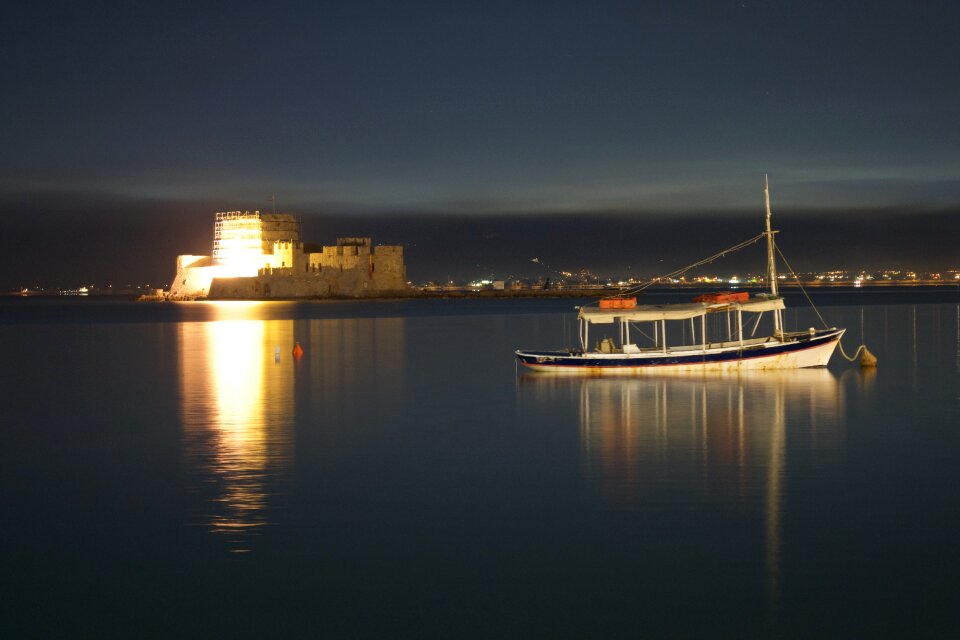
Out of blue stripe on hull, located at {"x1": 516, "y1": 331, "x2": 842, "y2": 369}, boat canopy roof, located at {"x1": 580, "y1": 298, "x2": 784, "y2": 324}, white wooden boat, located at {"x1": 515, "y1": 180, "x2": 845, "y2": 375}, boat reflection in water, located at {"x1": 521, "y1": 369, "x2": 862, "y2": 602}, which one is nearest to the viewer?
boat reflection in water, located at {"x1": 521, "y1": 369, "x2": 862, "y2": 602}

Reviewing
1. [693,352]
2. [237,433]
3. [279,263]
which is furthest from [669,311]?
[279,263]

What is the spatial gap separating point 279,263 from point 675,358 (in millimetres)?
83370

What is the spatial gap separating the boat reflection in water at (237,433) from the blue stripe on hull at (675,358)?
6.60 meters

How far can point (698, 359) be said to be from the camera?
79.2ft

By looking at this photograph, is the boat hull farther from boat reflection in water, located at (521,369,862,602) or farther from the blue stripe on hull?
boat reflection in water, located at (521,369,862,602)

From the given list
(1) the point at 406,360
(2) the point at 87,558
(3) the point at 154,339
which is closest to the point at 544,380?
(1) the point at 406,360

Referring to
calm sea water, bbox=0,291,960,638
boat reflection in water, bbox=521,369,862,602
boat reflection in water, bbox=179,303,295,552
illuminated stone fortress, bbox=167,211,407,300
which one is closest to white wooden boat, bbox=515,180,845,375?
boat reflection in water, bbox=521,369,862,602

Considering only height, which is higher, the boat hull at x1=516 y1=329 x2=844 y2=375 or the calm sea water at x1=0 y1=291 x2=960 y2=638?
the boat hull at x1=516 y1=329 x2=844 y2=375

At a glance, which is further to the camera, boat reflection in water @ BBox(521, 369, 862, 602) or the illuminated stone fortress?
the illuminated stone fortress

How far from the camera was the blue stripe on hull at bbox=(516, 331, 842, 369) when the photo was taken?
79.0ft

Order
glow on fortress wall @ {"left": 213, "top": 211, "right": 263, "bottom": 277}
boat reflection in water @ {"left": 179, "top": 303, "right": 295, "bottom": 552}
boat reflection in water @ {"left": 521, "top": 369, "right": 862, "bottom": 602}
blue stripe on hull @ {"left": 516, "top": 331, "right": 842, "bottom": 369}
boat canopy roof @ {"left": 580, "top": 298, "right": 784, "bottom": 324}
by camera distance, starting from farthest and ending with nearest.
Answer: glow on fortress wall @ {"left": 213, "top": 211, "right": 263, "bottom": 277}
boat canopy roof @ {"left": 580, "top": 298, "right": 784, "bottom": 324}
blue stripe on hull @ {"left": 516, "top": 331, "right": 842, "bottom": 369}
boat reflection in water @ {"left": 521, "top": 369, "right": 862, "bottom": 602}
boat reflection in water @ {"left": 179, "top": 303, "right": 295, "bottom": 552}

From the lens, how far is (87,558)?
8984 millimetres

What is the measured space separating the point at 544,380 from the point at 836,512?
13.9 meters

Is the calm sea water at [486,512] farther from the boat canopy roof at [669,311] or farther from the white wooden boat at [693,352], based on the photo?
the boat canopy roof at [669,311]
